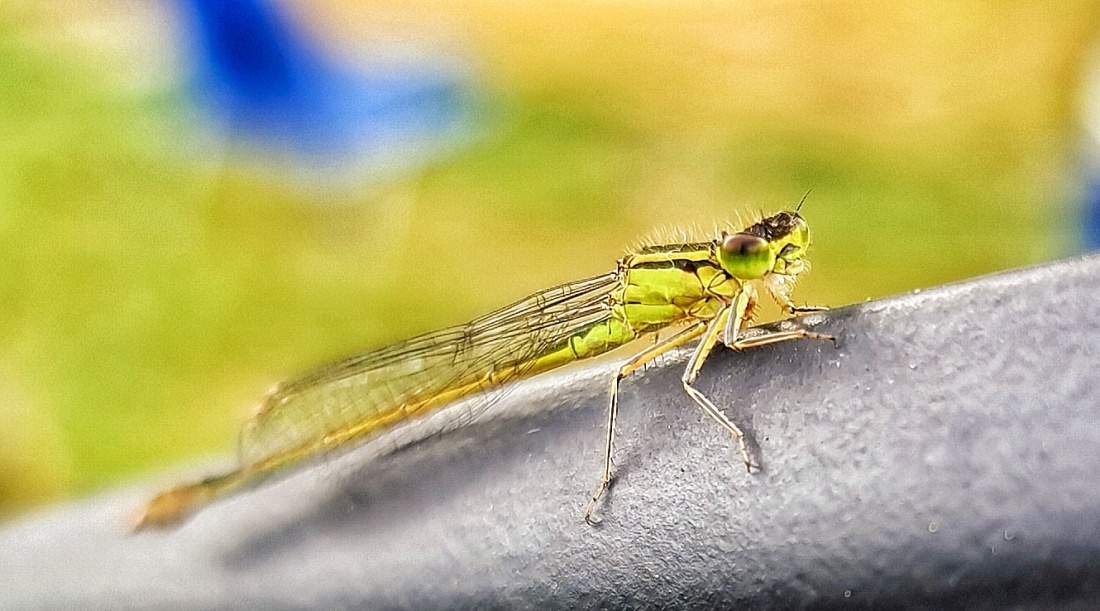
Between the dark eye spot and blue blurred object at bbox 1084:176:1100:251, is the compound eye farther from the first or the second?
blue blurred object at bbox 1084:176:1100:251

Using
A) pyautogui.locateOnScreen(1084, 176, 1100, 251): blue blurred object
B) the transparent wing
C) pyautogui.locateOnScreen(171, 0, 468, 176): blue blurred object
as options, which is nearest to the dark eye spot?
the transparent wing

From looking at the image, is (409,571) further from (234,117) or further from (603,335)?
(234,117)

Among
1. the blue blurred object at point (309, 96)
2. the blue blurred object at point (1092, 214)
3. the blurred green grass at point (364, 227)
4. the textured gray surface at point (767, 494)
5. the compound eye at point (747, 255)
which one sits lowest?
the textured gray surface at point (767, 494)

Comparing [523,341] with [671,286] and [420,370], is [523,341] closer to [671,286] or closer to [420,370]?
[420,370]

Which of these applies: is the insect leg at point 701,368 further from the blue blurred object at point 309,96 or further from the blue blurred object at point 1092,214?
the blue blurred object at point 309,96

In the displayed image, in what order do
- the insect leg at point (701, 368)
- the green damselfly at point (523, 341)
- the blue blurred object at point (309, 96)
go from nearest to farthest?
1. the insect leg at point (701, 368)
2. the green damselfly at point (523, 341)
3. the blue blurred object at point (309, 96)

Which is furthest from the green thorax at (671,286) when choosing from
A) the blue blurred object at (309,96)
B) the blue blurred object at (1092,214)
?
the blue blurred object at (309,96)
